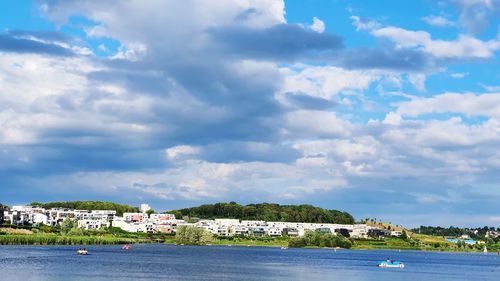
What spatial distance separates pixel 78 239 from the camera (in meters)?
173

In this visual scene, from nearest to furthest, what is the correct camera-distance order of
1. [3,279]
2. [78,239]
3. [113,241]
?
1. [3,279]
2. [78,239]
3. [113,241]

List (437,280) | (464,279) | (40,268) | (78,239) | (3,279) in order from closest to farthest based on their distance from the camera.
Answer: (3,279)
(40,268)
(437,280)
(464,279)
(78,239)

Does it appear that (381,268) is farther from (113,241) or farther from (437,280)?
(113,241)

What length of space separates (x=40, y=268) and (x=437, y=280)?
53.0 metres

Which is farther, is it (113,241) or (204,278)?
(113,241)

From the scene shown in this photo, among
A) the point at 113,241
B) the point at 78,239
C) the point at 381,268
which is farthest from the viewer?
the point at 113,241

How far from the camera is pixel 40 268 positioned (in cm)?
8781

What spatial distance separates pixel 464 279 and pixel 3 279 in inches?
2619

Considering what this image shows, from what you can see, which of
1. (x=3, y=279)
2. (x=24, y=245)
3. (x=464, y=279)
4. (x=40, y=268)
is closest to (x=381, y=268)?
(x=464, y=279)

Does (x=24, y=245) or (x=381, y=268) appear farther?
(x=24, y=245)

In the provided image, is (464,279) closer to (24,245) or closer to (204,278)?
(204,278)

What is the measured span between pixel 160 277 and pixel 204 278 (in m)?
5.03

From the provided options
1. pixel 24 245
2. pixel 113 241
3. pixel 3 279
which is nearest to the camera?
pixel 3 279

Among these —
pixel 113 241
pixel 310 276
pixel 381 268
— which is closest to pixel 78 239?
pixel 113 241
